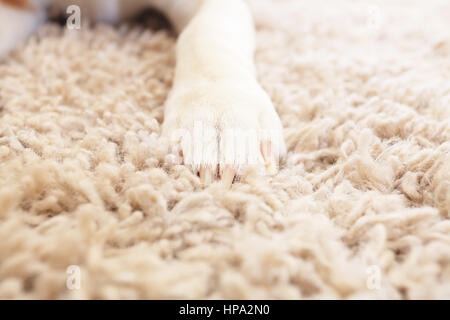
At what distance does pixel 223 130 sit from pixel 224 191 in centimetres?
9

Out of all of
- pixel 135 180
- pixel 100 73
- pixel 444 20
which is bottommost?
pixel 135 180

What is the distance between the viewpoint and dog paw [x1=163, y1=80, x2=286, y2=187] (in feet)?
1.32

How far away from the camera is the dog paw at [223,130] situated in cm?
40

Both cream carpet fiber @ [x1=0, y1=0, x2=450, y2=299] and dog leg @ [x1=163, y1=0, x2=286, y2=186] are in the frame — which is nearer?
cream carpet fiber @ [x1=0, y1=0, x2=450, y2=299]

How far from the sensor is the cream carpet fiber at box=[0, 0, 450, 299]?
0.94ft

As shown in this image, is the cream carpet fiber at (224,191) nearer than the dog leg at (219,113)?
Yes

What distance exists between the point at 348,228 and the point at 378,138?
0.17 metres

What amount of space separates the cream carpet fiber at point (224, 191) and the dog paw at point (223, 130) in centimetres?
2

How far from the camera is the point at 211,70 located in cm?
51

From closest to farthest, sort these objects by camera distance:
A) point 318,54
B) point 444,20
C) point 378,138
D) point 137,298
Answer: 1. point 137,298
2. point 378,138
3. point 318,54
4. point 444,20

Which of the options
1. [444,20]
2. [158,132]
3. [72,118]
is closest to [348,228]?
[158,132]

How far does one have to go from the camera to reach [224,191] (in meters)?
0.37

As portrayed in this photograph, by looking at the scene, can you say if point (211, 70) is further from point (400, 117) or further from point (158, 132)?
point (400, 117)

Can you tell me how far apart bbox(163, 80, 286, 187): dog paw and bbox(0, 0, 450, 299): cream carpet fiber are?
0.8 inches
